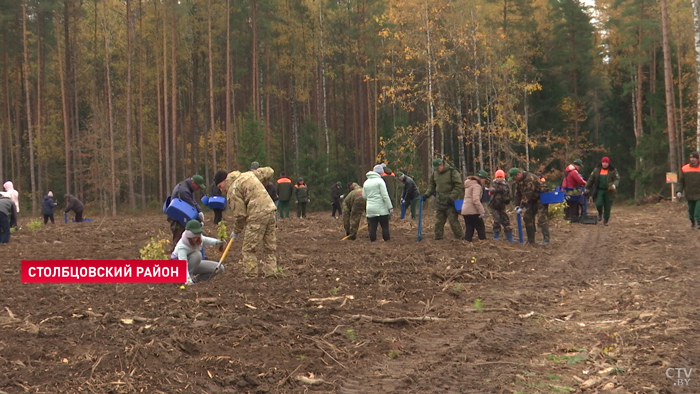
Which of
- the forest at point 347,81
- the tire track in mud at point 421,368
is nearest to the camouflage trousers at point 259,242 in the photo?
the tire track in mud at point 421,368

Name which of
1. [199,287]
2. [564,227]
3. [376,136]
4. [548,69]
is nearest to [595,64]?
[548,69]

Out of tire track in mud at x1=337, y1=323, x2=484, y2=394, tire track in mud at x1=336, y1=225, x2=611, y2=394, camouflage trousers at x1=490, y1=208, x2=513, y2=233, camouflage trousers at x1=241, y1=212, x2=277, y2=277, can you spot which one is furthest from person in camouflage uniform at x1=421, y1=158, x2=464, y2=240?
tire track in mud at x1=337, y1=323, x2=484, y2=394

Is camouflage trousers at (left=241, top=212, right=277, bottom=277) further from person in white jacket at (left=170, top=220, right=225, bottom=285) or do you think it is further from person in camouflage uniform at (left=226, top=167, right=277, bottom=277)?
person in white jacket at (left=170, top=220, right=225, bottom=285)

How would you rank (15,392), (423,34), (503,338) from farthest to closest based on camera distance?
(423,34) < (503,338) < (15,392)

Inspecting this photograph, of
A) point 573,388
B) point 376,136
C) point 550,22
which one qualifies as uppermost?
point 550,22

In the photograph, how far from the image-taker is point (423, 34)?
3102cm

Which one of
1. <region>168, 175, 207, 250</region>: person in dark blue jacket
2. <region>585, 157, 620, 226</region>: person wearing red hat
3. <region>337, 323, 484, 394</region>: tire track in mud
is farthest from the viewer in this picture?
<region>585, 157, 620, 226</region>: person wearing red hat

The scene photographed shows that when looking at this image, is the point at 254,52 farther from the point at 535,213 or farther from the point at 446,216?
the point at 535,213

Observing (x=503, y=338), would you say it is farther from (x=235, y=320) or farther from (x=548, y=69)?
(x=548, y=69)

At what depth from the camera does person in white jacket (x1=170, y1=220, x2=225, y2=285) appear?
9992 mm

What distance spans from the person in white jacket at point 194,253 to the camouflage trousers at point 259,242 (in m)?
0.41

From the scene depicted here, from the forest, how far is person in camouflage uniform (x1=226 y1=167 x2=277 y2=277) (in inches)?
814

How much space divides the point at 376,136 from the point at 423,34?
40.2 feet
